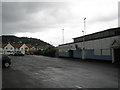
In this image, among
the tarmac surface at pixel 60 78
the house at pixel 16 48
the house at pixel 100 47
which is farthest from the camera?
the house at pixel 16 48

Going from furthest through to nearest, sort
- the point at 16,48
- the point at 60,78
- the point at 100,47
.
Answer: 1. the point at 16,48
2. the point at 100,47
3. the point at 60,78

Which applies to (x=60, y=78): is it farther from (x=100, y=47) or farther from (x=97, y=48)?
(x=97, y=48)

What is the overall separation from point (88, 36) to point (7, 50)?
80301 mm

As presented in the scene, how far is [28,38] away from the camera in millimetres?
153000

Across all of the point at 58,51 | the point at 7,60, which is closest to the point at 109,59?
the point at 7,60

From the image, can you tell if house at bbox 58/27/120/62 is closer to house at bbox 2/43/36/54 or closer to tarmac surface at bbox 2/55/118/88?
tarmac surface at bbox 2/55/118/88

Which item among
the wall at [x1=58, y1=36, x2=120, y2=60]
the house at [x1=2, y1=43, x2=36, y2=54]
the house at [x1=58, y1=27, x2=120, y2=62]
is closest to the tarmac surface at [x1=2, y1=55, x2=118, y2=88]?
the house at [x1=58, y1=27, x2=120, y2=62]

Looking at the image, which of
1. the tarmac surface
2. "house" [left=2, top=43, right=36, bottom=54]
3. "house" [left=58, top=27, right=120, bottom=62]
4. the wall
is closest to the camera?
the tarmac surface

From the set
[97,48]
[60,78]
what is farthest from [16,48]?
[60,78]

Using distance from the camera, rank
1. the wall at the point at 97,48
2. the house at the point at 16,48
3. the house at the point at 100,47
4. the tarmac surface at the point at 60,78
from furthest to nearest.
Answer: the house at the point at 16,48
the wall at the point at 97,48
the house at the point at 100,47
the tarmac surface at the point at 60,78

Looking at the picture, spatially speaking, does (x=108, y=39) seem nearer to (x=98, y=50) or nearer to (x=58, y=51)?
(x=98, y=50)

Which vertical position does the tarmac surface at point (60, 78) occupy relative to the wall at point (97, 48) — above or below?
below

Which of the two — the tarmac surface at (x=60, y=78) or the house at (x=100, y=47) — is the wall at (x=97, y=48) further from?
the tarmac surface at (x=60, y=78)

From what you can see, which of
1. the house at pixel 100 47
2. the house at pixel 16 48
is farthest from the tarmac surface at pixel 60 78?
the house at pixel 16 48
